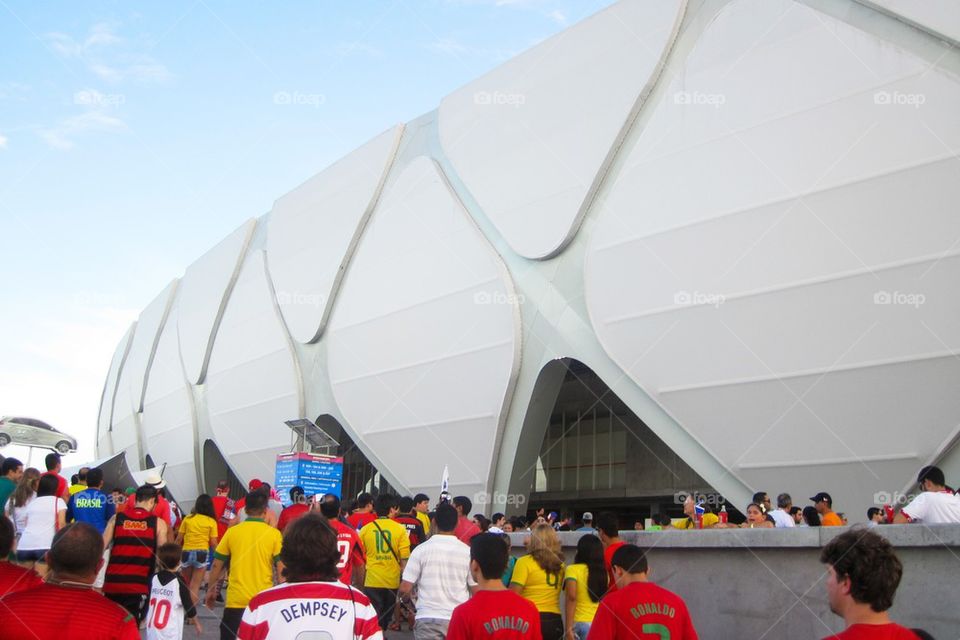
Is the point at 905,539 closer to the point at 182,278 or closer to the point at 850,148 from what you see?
the point at 850,148

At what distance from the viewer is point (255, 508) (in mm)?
5875

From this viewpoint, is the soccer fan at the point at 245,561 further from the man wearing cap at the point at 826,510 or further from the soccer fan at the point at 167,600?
the man wearing cap at the point at 826,510

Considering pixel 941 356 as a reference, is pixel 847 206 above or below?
above

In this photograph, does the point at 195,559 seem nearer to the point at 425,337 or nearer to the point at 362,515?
the point at 362,515

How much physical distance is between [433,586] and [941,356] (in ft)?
30.6

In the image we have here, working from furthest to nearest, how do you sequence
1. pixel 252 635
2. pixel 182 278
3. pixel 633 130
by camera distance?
pixel 182 278 < pixel 633 130 < pixel 252 635

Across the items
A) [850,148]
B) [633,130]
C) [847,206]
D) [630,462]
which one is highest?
[633,130]

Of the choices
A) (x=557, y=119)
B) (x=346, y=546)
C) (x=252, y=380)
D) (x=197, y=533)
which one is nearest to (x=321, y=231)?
(x=252, y=380)

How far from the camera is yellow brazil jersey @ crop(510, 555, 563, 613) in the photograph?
5.62m

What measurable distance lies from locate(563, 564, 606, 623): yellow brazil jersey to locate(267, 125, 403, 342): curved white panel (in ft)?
60.5

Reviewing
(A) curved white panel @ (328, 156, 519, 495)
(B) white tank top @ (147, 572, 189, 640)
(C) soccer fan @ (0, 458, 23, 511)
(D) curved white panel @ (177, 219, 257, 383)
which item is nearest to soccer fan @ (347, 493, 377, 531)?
(B) white tank top @ (147, 572, 189, 640)

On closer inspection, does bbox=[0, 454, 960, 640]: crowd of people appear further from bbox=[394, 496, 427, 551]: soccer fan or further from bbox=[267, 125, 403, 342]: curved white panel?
bbox=[267, 125, 403, 342]: curved white panel

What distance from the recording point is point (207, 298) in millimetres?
32250

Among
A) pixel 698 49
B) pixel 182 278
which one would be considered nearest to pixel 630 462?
pixel 698 49
